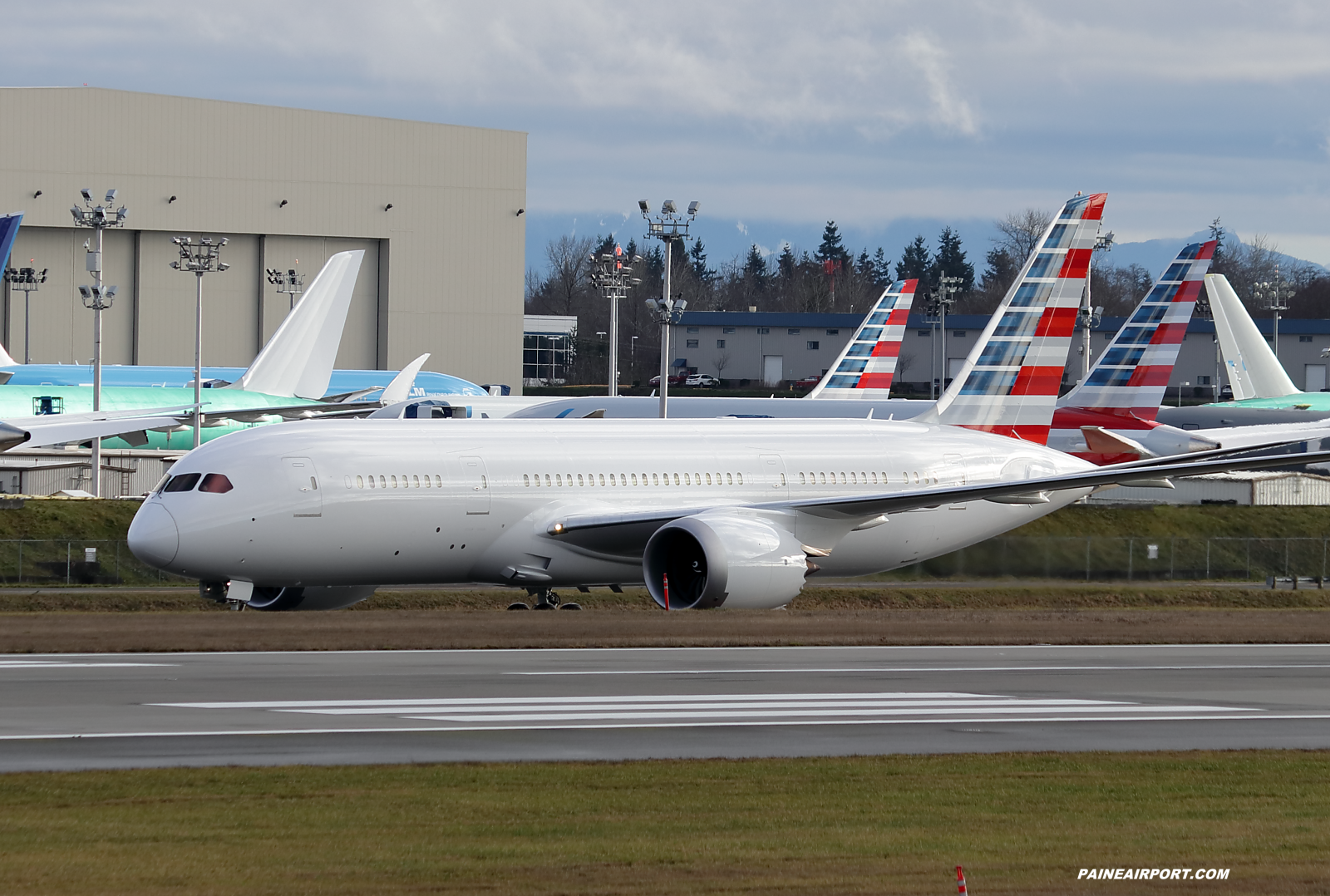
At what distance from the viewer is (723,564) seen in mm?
29031

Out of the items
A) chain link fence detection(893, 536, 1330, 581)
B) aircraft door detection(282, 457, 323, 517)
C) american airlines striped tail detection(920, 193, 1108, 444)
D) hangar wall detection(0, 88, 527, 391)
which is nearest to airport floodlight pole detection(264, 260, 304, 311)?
hangar wall detection(0, 88, 527, 391)

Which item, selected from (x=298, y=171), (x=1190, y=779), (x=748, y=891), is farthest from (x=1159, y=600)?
(x=298, y=171)

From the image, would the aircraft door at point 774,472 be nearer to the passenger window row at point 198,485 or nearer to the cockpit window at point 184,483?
the passenger window row at point 198,485

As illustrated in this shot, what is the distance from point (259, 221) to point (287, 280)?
6.51m

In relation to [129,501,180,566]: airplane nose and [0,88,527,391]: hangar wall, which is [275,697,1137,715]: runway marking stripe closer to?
[129,501,180,566]: airplane nose

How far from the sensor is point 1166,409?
73812 mm

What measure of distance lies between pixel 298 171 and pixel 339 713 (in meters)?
96.9

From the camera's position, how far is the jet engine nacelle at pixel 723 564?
2917 cm

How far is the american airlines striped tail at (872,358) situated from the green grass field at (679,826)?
52.6 meters

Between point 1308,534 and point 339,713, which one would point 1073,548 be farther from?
point 339,713

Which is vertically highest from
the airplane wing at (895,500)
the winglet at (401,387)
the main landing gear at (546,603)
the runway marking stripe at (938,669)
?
the winglet at (401,387)

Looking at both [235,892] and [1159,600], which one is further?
[1159,600]
